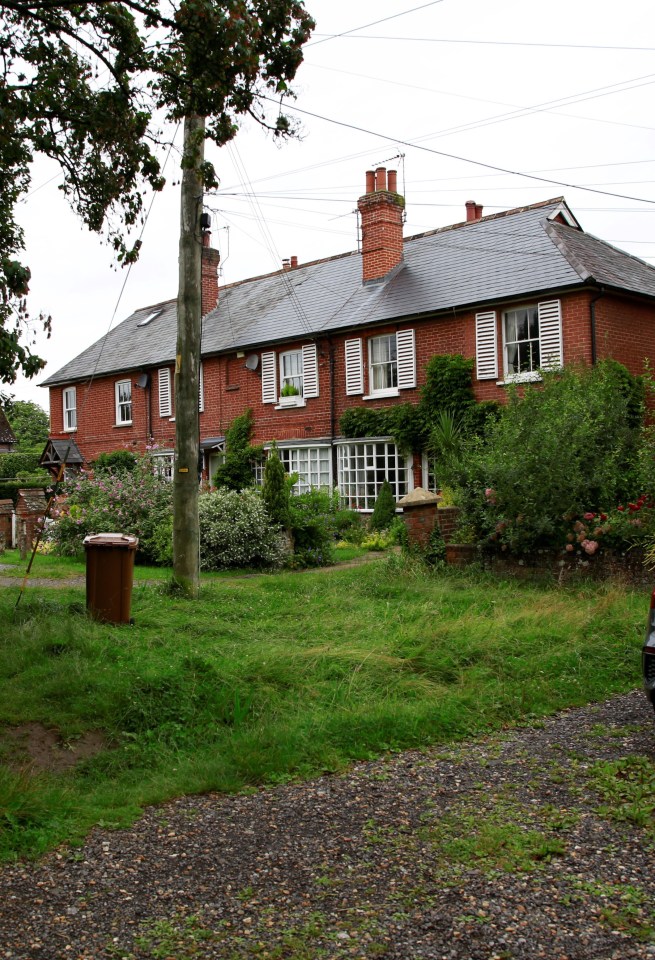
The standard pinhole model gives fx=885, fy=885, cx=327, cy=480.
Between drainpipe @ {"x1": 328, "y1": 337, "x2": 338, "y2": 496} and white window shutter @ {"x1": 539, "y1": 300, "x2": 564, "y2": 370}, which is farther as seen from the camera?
drainpipe @ {"x1": 328, "y1": 337, "x2": 338, "y2": 496}

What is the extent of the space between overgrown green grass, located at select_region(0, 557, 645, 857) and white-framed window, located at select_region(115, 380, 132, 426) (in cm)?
2108

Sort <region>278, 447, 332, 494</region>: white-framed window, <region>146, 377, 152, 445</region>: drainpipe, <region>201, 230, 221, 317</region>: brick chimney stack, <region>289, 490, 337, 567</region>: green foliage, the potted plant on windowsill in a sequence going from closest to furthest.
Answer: <region>289, 490, 337, 567</region>: green foliage → <region>278, 447, 332, 494</region>: white-framed window → the potted plant on windowsill → <region>146, 377, 152, 445</region>: drainpipe → <region>201, 230, 221, 317</region>: brick chimney stack

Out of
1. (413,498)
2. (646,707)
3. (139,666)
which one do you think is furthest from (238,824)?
(413,498)

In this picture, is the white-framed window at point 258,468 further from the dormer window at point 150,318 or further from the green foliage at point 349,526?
the dormer window at point 150,318

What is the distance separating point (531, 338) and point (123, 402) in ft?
55.2

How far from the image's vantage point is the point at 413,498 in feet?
45.0

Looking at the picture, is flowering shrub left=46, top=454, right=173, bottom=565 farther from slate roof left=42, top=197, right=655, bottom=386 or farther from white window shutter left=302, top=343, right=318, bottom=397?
slate roof left=42, top=197, right=655, bottom=386

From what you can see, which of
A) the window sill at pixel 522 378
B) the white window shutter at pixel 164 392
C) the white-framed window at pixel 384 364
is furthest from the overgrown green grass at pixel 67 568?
the white window shutter at pixel 164 392

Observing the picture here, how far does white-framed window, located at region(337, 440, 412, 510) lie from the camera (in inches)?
897

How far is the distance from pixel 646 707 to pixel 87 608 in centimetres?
587

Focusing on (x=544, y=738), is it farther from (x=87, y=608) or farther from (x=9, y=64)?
(x=9, y=64)

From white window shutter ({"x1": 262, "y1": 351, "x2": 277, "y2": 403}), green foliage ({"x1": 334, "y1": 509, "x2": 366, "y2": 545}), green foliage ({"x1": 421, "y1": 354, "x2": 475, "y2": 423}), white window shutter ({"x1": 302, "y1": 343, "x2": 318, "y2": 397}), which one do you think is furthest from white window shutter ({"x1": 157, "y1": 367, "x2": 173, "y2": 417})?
green foliage ({"x1": 421, "y1": 354, "x2": 475, "y2": 423})

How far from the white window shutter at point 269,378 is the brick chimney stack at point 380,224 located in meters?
3.63

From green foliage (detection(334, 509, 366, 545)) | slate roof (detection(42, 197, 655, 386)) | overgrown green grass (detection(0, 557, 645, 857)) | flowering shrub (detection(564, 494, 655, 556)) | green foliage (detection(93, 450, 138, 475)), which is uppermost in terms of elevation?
slate roof (detection(42, 197, 655, 386))
